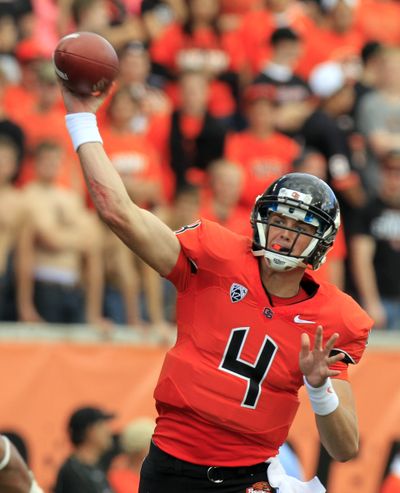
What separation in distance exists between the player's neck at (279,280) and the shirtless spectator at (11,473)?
1.35 metres

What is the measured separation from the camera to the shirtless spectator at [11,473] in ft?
17.9

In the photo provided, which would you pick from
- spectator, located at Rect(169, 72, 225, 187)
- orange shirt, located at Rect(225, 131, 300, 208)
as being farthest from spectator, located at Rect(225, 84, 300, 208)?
spectator, located at Rect(169, 72, 225, 187)

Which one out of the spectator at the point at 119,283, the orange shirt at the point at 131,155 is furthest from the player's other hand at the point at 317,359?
the orange shirt at the point at 131,155

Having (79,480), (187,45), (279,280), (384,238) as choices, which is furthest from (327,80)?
(279,280)

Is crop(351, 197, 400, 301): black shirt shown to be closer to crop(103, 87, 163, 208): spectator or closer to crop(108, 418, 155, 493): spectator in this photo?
crop(103, 87, 163, 208): spectator

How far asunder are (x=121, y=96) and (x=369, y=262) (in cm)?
262

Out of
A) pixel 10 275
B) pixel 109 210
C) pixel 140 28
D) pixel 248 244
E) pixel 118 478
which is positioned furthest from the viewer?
pixel 140 28

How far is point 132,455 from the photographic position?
870cm

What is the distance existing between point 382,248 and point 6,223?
345 centimetres

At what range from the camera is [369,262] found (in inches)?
434

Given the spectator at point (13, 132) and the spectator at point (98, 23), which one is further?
the spectator at point (98, 23)

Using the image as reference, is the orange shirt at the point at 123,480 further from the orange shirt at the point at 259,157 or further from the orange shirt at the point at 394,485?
the orange shirt at the point at 259,157

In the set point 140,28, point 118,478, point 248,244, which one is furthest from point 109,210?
point 140,28

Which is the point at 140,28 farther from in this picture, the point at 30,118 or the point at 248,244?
the point at 248,244
